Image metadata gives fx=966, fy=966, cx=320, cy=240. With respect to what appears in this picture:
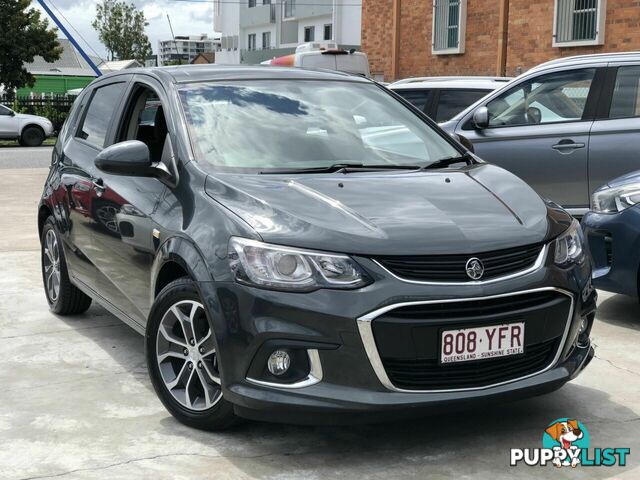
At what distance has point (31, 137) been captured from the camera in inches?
1139

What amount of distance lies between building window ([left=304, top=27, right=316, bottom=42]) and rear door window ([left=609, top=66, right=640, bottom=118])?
40.1 meters

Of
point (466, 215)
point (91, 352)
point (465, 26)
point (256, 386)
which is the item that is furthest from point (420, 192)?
point (465, 26)

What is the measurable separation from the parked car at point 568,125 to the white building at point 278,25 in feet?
104

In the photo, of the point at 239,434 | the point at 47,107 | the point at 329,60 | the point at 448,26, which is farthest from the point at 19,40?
the point at 239,434

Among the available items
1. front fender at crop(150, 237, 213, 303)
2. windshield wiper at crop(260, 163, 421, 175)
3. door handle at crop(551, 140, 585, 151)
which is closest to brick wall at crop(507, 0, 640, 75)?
door handle at crop(551, 140, 585, 151)

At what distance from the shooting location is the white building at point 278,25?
41312 millimetres

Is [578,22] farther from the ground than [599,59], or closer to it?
farther from the ground

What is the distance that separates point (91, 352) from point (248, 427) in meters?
1.68

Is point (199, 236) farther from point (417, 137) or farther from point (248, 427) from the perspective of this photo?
point (417, 137)

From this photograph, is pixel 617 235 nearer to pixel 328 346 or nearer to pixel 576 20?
pixel 328 346

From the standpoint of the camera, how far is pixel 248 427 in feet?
13.6

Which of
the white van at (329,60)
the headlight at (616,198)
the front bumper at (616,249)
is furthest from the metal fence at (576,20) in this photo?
the front bumper at (616,249)

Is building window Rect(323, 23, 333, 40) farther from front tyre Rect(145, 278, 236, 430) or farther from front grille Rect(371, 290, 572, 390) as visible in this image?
front grille Rect(371, 290, 572, 390)

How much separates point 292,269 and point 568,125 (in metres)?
5.32
